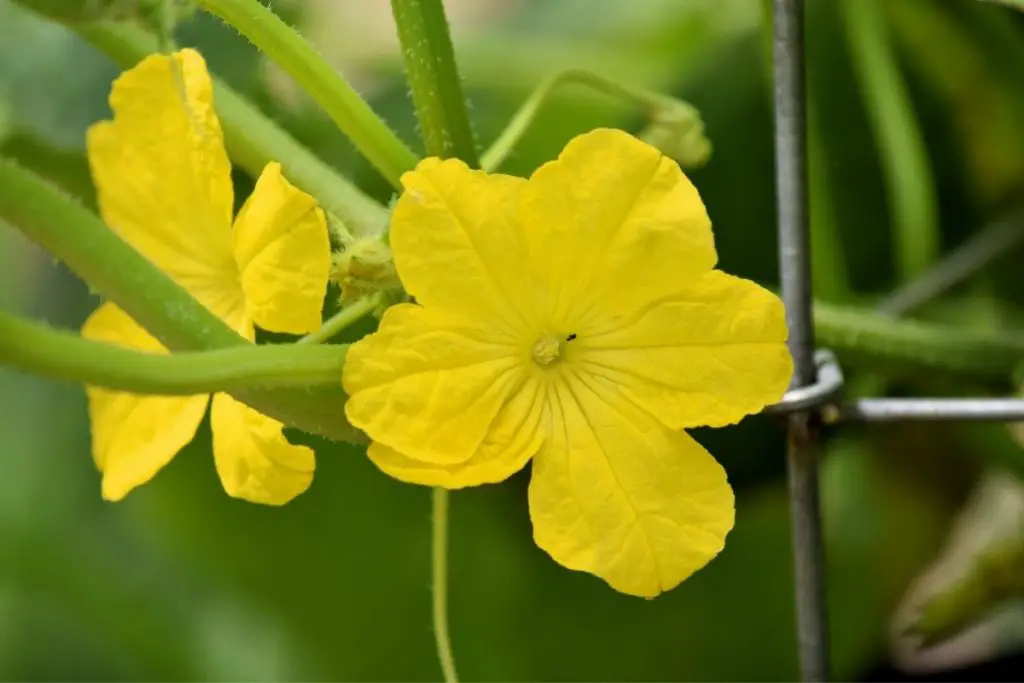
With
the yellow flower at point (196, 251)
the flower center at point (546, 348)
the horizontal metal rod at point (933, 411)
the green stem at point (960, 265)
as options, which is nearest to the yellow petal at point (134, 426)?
the yellow flower at point (196, 251)

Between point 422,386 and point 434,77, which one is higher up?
point 434,77

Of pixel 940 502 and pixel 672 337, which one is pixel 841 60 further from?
pixel 672 337

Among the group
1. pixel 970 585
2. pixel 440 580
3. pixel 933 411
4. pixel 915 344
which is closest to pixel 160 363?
pixel 440 580

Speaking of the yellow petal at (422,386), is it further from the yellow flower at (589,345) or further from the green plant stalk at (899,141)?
the green plant stalk at (899,141)

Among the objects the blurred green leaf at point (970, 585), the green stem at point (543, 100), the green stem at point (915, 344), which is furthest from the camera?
the blurred green leaf at point (970, 585)

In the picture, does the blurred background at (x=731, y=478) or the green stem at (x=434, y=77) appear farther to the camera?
the blurred background at (x=731, y=478)

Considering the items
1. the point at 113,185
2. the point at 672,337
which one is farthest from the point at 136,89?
the point at 672,337

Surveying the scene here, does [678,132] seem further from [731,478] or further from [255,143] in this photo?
[731,478]
